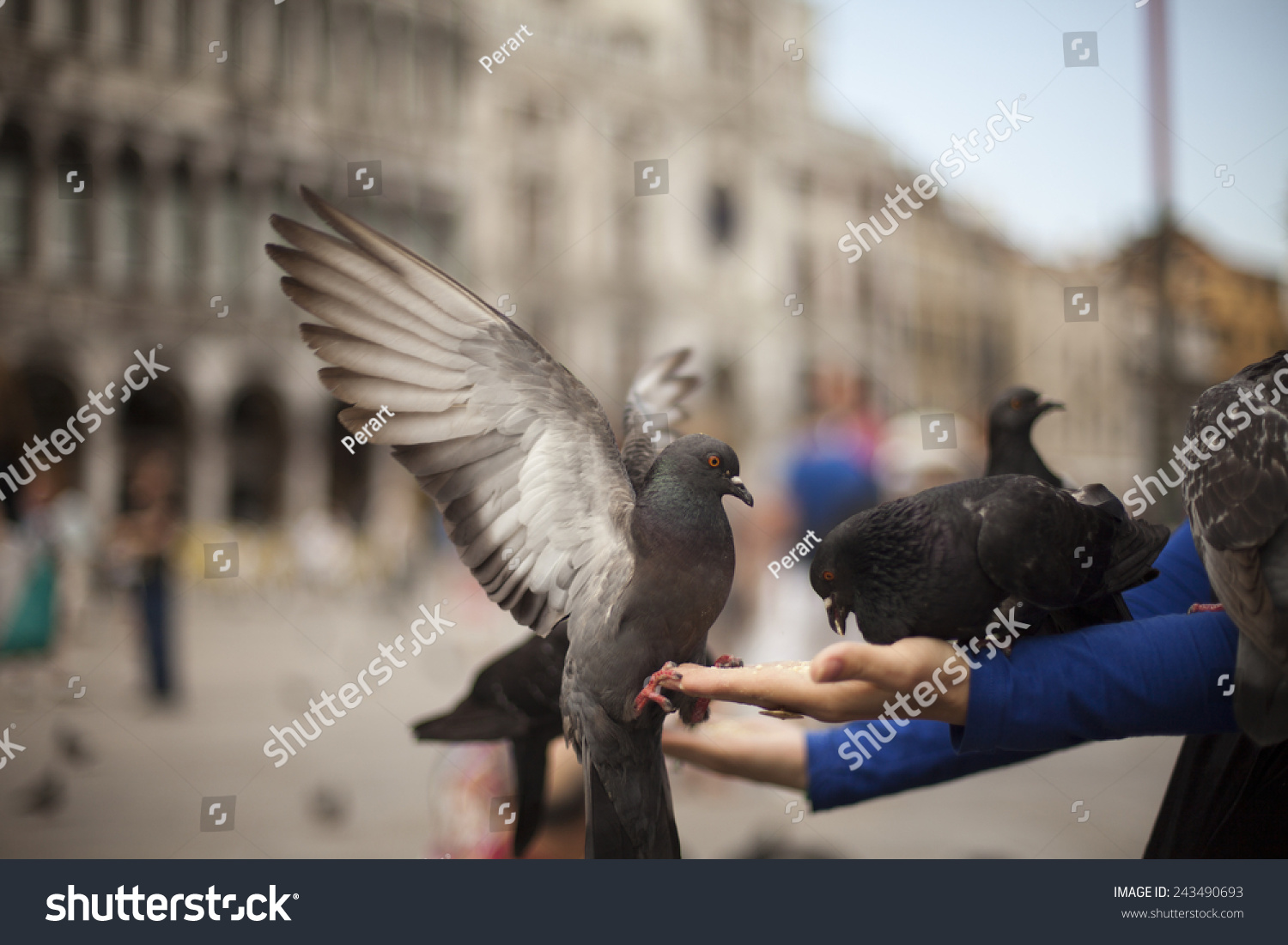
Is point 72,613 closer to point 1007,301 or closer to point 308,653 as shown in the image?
point 308,653

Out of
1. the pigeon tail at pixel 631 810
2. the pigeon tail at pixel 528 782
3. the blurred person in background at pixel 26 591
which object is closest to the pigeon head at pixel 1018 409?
the pigeon tail at pixel 631 810

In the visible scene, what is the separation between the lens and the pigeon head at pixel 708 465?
132 cm

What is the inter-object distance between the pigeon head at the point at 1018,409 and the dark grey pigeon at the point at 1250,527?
26.2 inches

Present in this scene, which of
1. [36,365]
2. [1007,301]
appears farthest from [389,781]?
[1007,301]

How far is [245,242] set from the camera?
18250 millimetres

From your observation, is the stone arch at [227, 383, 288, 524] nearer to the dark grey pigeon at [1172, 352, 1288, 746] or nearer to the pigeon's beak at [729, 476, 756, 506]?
the pigeon's beak at [729, 476, 756, 506]

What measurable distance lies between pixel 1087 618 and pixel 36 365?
20647mm

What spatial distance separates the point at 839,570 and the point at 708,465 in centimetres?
25

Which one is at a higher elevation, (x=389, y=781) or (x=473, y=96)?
(x=473, y=96)

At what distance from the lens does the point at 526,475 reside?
1.50m

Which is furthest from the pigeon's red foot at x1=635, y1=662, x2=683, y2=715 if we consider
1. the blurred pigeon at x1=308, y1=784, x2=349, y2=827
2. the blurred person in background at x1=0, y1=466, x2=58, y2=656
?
the blurred person in background at x1=0, y1=466, x2=58, y2=656

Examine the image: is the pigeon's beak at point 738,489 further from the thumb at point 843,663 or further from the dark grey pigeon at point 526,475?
the thumb at point 843,663

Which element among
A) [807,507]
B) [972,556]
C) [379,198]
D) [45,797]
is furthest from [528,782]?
[379,198]

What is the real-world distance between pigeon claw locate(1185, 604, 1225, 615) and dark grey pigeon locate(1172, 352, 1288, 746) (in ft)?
0.52
